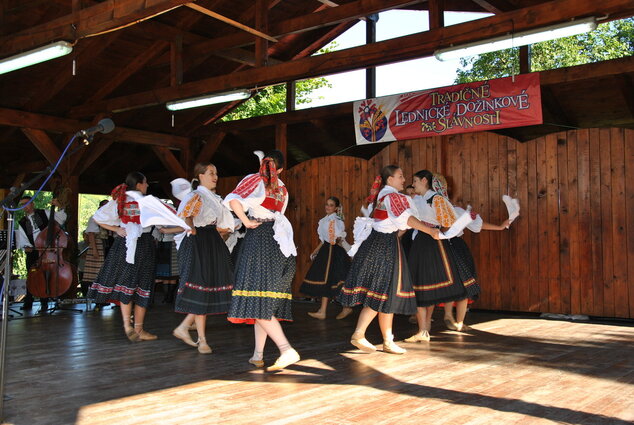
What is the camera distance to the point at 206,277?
4.77 m

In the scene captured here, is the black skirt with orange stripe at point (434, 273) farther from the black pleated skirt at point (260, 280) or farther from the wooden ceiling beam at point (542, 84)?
the wooden ceiling beam at point (542, 84)

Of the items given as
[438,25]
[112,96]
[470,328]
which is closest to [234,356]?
[470,328]

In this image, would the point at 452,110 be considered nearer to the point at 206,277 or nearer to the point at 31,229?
the point at 206,277

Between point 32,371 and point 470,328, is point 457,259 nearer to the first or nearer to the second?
point 470,328

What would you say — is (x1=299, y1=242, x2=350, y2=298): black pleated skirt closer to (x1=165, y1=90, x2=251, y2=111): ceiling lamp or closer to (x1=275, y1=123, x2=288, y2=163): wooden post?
(x1=165, y1=90, x2=251, y2=111): ceiling lamp

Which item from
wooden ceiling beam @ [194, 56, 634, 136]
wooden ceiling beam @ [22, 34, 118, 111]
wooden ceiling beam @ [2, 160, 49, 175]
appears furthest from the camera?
wooden ceiling beam @ [2, 160, 49, 175]

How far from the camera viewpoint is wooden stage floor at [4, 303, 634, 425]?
2992mm

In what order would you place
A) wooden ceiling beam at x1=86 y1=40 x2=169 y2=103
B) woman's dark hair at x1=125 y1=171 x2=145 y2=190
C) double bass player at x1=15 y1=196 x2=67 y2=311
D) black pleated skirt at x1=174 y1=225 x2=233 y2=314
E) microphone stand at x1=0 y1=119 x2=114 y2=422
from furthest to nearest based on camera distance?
1. wooden ceiling beam at x1=86 y1=40 x2=169 y2=103
2. double bass player at x1=15 y1=196 x2=67 y2=311
3. woman's dark hair at x1=125 y1=171 x2=145 y2=190
4. black pleated skirt at x1=174 y1=225 x2=233 y2=314
5. microphone stand at x1=0 y1=119 x2=114 y2=422

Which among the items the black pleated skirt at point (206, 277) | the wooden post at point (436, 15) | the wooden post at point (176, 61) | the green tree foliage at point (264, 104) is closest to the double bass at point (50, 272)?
the wooden post at point (176, 61)

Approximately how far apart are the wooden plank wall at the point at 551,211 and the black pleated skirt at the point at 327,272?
157 cm

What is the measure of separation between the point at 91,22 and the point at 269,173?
114 inches

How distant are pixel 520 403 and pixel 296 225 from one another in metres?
6.19

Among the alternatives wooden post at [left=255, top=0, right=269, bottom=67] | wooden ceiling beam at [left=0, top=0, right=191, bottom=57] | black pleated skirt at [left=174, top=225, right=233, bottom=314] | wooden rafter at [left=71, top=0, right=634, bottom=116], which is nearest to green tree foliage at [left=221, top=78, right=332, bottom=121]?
wooden rafter at [left=71, top=0, right=634, bottom=116]

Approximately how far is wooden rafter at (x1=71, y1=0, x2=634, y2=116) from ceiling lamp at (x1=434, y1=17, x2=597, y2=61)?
2.0 inches
